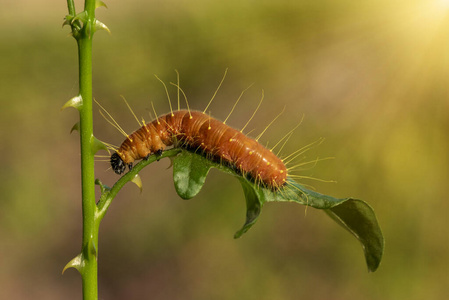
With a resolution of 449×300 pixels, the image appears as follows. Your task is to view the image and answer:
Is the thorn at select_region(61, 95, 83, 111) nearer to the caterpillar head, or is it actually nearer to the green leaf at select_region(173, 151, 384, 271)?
the green leaf at select_region(173, 151, 384, 271)

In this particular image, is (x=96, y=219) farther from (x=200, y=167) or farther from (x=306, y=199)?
(x=306, y=199)

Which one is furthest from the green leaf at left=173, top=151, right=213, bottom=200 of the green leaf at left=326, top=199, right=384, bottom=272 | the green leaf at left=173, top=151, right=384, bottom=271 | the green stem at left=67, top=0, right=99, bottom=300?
the green leaf at left=326, top=199, right=384, bottom=272

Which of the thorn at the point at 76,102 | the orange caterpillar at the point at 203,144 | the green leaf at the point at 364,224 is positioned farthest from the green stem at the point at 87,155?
the green leaf at the point at 364,224

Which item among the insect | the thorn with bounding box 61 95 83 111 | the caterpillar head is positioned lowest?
the caterpillar head

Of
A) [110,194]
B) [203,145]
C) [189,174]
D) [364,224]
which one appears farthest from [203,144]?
[364,224]

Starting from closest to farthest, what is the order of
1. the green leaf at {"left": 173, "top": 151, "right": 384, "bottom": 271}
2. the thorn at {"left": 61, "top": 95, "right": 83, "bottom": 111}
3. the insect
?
the thorn at {"left": 61, "top": 95, "right": 83, "bottom": 111}, the green leaf at {"left": 173, "top": 151, "right": 384, "bottom": 271}, the insect

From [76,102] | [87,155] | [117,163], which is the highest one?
[76,102]

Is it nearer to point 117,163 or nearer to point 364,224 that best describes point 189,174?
point 117,163

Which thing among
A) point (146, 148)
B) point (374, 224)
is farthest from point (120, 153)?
point (374, 224)
